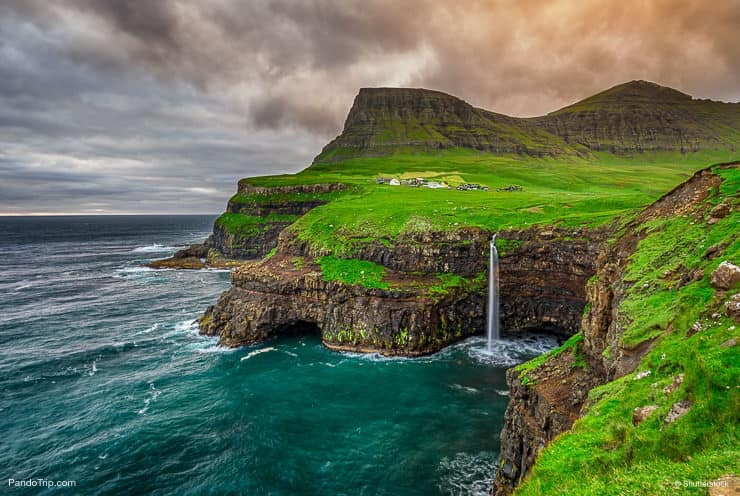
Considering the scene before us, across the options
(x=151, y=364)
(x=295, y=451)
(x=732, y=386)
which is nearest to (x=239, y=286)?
(x=151, y=364)

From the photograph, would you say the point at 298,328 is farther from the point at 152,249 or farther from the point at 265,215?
the point at 152,249

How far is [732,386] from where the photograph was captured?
917 cm

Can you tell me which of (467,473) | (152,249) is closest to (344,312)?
(467,473)

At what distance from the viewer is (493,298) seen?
51.5m

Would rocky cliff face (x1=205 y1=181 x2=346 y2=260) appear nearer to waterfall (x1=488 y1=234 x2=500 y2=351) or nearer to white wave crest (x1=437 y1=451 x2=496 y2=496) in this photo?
waterfall (x1=488 y1=234 x2=500 y2=351)

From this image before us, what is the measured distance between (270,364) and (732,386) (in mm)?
43550

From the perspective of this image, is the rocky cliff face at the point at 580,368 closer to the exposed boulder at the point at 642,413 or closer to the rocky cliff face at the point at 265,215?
the exposed boulder at the point at 642,413

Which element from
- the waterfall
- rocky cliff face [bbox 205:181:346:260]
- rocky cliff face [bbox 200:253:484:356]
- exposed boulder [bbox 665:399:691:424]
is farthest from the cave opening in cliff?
rocky cliff face [bbox 205:181:346:260]

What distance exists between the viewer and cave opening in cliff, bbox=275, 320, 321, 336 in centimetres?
5378

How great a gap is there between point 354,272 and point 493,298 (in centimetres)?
2028

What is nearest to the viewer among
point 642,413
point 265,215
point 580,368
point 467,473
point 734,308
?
point 642,413

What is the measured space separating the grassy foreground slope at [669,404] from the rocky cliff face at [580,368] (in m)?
1.72

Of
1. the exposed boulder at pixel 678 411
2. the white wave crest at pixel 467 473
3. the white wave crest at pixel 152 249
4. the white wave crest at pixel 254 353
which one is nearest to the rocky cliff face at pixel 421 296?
the white wave crest at pixel 254 353

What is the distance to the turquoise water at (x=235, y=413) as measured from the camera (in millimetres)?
25891
